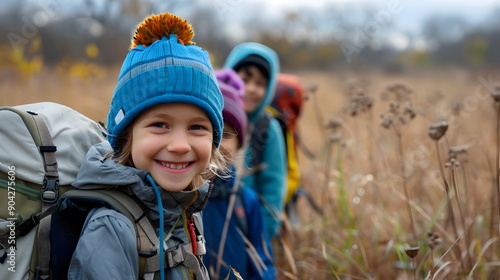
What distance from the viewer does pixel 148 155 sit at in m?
1.40

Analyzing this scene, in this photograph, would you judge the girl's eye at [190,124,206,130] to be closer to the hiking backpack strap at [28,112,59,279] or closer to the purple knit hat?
the hiking backpack strap at [28,112,59,279]

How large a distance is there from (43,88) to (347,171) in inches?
108

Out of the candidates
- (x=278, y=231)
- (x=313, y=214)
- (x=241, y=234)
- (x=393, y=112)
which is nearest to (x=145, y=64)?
(x=241, y=234)

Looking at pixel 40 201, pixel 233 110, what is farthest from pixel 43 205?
pixel 233 110

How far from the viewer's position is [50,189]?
137 cm

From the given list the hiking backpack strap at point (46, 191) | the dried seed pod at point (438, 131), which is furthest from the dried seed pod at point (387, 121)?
the hiking backpack strap at point (46, 191)

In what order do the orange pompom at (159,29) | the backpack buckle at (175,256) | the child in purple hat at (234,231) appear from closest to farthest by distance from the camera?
the backpack buckle at (175,256) → the orange pompom at (159,29) → the child in purple hat at (234,231)

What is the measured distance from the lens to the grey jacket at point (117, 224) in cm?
123

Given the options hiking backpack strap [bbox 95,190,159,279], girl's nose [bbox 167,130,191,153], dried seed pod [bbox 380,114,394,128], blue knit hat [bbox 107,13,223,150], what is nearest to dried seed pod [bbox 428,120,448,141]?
dried seed pod [bbox 380,114,394,128]

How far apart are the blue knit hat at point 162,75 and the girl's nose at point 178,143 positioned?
9 centimetres

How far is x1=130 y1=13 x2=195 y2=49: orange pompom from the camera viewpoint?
1454 mm

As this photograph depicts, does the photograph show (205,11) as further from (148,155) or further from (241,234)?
(148,155)

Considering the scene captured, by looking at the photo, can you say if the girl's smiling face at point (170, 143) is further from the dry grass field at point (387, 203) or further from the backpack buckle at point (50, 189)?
the dry grass field at point (387, 203)

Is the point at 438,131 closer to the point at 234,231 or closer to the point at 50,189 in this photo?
the point at 234,231
